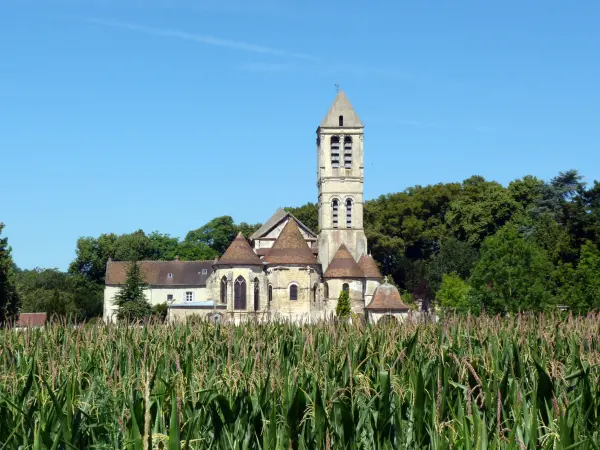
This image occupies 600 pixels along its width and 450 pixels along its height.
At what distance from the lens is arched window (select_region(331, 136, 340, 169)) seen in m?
55.6

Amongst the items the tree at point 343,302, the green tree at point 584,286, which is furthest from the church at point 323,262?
the green tree at point 584,286

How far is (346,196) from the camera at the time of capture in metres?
54.7

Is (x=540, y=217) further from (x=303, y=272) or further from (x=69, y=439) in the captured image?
(x=69, y=439)

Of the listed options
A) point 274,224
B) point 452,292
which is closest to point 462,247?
point 452,292

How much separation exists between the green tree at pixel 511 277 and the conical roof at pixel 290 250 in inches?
490

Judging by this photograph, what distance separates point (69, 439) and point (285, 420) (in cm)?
193

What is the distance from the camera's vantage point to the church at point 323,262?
50375mm

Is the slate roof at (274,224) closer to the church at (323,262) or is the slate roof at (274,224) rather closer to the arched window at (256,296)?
the church at (323,262)

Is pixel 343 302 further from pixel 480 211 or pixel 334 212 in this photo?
pixel 480 211

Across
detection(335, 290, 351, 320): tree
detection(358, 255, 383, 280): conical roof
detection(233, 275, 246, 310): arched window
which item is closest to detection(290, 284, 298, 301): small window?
detection(335, 290, 351, 320): tree

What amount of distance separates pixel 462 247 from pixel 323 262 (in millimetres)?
22346

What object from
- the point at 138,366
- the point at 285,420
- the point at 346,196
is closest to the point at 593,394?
the point at 285,420

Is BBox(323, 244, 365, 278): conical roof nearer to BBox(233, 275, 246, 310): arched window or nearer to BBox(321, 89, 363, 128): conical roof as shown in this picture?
BBox(233, 275, 246, 310): arched window

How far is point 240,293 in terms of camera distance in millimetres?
50656
